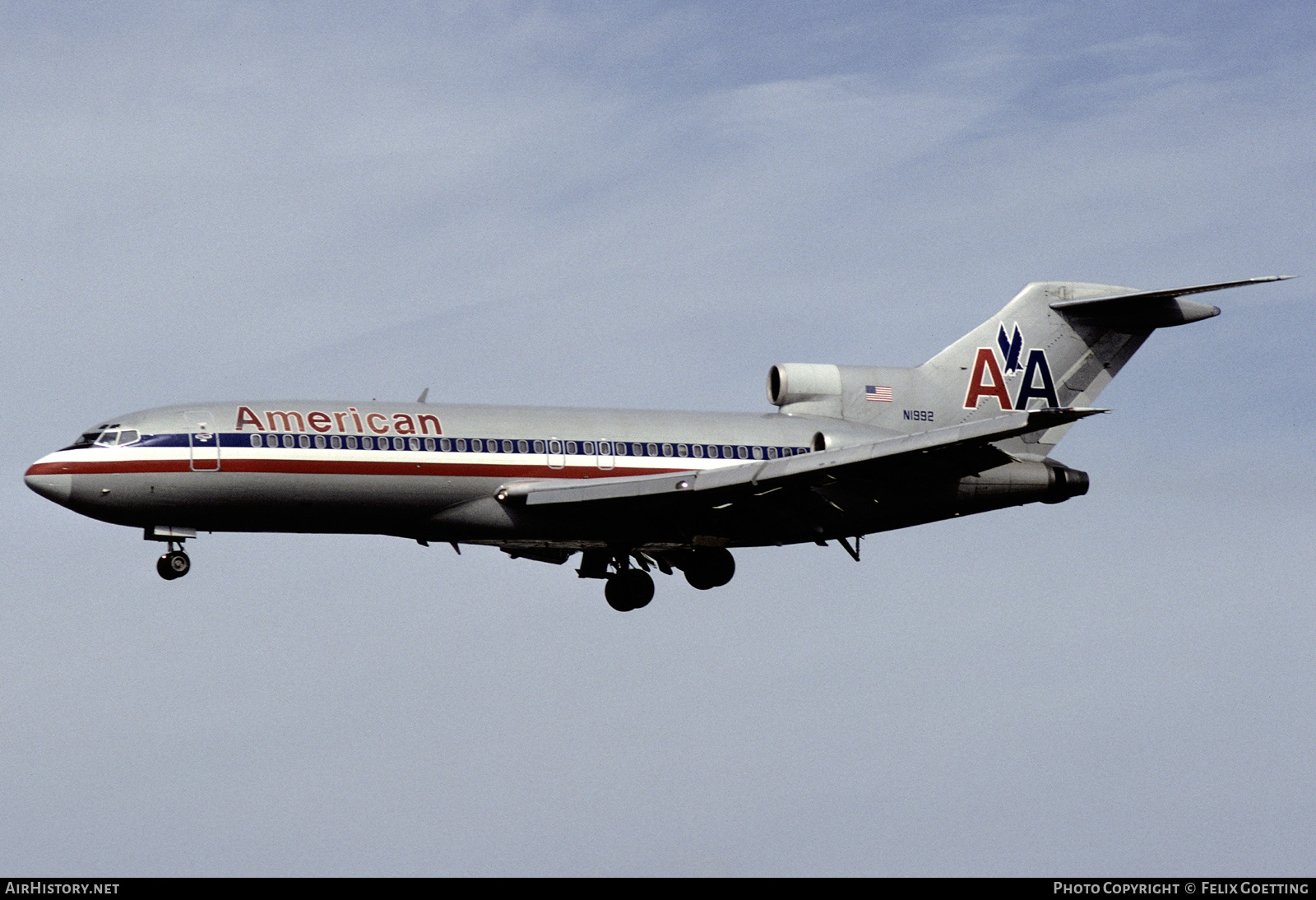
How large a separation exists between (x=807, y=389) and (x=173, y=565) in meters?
15.7

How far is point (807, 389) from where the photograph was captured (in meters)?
46.8

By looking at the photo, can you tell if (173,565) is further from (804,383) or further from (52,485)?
(804,383)

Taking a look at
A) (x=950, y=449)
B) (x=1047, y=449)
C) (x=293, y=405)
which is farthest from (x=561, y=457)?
(x=1047, y=449)

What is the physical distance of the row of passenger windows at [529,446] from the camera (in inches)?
1590

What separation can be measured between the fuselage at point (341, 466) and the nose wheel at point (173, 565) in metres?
0.88

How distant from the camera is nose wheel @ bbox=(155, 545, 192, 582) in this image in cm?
4066

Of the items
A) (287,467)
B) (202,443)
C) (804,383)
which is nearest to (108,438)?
(202,443)

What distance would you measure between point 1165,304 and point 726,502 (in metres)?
13.2

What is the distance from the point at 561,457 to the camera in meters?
42.3

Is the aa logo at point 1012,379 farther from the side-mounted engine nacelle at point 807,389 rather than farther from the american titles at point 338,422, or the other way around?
the american titles at point 338,422

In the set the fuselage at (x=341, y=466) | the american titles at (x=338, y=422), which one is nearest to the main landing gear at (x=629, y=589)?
the fuselage at (x=341, y=466)
